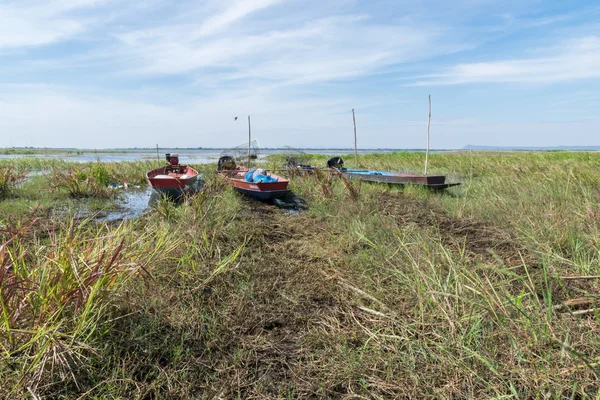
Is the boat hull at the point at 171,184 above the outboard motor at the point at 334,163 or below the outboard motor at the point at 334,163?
below

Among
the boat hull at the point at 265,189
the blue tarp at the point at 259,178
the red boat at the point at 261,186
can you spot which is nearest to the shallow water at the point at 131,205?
the red boat at the point at 261,186

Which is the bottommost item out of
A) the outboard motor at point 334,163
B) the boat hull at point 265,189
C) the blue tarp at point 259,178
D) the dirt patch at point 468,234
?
the dirt patch at point 468,234

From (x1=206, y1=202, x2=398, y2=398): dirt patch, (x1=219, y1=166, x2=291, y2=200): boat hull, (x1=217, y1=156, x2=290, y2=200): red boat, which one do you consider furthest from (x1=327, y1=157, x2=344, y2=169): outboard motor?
(x1=206, y1=202, x2=398, y2=398): dirt patch

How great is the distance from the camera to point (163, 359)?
2605 mm

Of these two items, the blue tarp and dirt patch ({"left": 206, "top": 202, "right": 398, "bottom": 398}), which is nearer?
dirt patch ({"left": 206, "top": 202, "right": 398, "bottom": 398})

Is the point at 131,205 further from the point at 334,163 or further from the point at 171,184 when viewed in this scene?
the point at 334,163

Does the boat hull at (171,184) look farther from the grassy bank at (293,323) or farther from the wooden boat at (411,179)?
the grassy bank at (293,323)

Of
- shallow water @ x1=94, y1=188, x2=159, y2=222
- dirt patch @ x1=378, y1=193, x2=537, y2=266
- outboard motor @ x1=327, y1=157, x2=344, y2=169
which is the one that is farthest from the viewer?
outboard motor @ x1=327, y1=157, x2=344, y2=169

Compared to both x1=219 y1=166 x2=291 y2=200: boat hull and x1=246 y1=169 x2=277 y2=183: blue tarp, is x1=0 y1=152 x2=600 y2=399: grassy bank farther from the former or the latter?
x1=246 y1=169 x2=277 y2=183: blue tarp

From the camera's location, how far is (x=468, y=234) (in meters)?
5.70

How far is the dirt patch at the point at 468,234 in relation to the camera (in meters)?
4.44

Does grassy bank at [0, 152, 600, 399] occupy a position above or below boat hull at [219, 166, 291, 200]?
below

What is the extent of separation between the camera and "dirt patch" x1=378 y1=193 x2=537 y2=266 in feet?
14.6

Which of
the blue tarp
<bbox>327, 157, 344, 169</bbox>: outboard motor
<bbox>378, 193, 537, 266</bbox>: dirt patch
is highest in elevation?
<bbox>327, 157, 344, 169</bbox>: outboard motor
